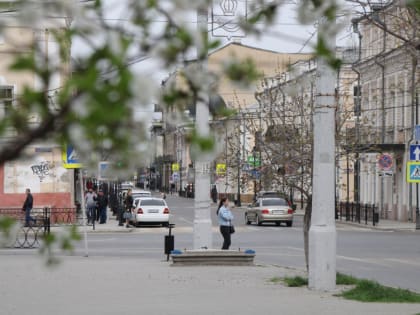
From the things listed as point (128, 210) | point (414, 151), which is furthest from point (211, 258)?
point (128, 210)

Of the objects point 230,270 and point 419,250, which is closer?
point 230,270

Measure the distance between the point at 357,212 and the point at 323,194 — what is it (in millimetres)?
36576

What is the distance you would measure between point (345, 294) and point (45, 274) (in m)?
7.15

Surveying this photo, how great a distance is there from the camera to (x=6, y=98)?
4379 millimetres

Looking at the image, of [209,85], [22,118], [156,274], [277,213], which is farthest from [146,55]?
[277,213]

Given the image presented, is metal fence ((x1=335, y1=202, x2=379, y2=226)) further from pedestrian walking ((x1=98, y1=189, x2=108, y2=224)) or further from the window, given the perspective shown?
the window

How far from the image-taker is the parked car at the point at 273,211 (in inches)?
1876

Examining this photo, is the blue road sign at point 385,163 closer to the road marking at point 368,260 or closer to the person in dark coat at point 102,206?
the person in dark coat at point 102,206

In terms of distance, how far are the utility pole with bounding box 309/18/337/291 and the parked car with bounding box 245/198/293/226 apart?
3110cm

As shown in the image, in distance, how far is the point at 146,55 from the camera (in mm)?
3697

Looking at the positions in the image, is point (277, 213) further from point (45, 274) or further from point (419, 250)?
point (45, 274)

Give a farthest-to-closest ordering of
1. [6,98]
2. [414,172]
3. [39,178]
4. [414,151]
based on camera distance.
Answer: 1. [39,178]
2. [414,172]
3. [414,151]
4. [6,98]

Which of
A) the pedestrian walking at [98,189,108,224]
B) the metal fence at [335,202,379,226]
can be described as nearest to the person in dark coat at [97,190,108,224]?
the pedestrian walking at [98,189,108,224]

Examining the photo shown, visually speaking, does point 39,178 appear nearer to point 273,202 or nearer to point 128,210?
point 128,210
